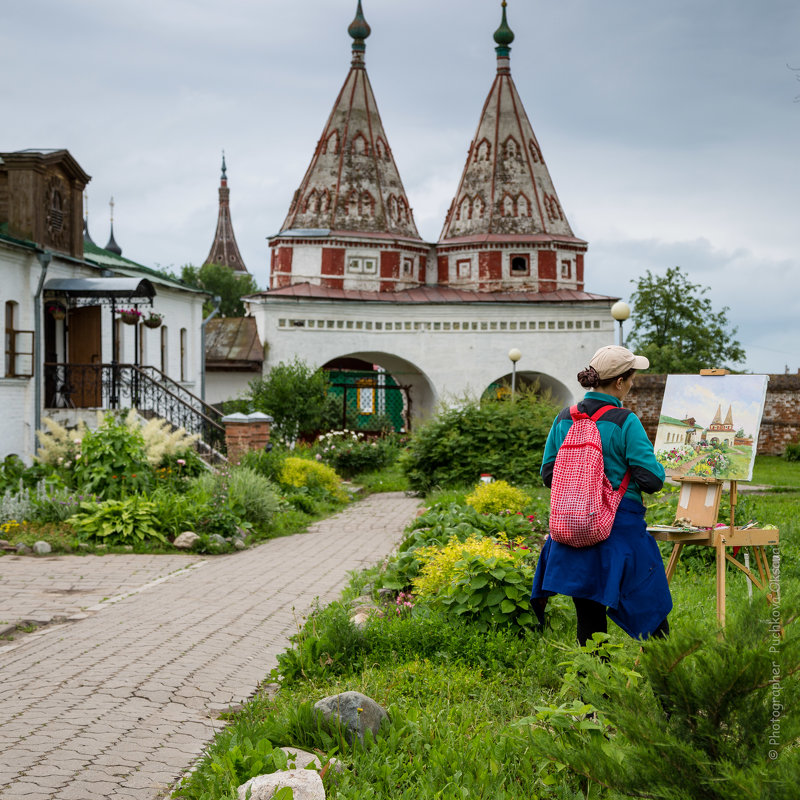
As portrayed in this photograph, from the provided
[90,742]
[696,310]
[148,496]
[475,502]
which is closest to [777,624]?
[90,742]

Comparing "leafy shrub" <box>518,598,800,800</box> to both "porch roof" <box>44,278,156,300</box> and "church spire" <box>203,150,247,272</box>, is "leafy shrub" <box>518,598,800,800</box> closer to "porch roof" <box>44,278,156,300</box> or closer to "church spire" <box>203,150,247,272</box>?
"porch roof" <box>44,278,156,300</box>

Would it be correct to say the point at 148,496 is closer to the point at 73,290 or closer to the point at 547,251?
the point at 73,290

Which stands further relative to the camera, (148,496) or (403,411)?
(403,411)

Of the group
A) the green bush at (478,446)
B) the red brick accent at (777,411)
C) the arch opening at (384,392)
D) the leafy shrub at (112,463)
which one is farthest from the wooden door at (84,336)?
the red brick accent at (777,411)

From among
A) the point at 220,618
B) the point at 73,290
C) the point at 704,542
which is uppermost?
the point at 73,290

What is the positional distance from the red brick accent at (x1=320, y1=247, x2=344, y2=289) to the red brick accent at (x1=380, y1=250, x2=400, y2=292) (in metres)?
1.50

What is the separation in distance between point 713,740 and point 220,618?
572 centimetres

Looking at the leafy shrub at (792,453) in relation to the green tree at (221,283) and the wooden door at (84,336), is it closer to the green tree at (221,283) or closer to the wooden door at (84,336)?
the wooden door at (84,336)

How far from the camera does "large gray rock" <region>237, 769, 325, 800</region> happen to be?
Result: 3939mm

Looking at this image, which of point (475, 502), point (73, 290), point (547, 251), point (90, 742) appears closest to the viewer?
point (90, 742)

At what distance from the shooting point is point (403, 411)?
34.2m

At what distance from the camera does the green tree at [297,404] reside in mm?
27047

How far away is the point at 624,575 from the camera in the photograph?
473 cm

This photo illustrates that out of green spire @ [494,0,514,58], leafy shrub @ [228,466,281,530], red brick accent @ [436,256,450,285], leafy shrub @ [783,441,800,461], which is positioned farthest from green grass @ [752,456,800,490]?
green spire @ [494,0,514,58]
